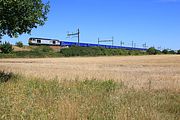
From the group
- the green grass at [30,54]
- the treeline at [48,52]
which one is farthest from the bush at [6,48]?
the green grass at [30,54]

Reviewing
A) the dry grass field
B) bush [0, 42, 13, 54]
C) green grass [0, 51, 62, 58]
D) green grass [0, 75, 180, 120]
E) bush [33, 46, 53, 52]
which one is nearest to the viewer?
green grass [0, 75, 180, 120]

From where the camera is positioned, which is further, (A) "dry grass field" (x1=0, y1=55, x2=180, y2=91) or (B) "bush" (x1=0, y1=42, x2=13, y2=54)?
(B) "bush" (x1=0, y1=42, x2=13, y2=54)

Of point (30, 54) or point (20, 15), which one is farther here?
point (30, 54)

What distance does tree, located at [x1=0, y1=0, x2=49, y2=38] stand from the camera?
51.4 ft

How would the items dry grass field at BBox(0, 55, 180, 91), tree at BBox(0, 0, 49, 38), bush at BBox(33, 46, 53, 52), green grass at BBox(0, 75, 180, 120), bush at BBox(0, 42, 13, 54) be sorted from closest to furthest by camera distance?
green grass at BBox(0, 75, 180, 120) → tree at BBox(0, 0, 49, 38) → dry grass field at BBox(0, 55, 180, 91) → bush at BBox(0, 42, 13, 54) → bush at BBox(33, 46, 53, 52)

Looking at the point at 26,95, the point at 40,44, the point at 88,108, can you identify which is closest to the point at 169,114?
the point at 88,108

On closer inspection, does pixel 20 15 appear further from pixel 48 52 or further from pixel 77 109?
pixel 48 52

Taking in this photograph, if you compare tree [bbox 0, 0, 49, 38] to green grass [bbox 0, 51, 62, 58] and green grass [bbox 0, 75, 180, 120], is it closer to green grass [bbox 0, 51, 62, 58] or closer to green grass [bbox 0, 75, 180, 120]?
green grass [bbox 0, 75, 180, 120]

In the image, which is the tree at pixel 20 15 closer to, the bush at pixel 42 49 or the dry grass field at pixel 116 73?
the dry grass field at pixel 116 73

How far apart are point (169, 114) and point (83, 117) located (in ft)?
7.91

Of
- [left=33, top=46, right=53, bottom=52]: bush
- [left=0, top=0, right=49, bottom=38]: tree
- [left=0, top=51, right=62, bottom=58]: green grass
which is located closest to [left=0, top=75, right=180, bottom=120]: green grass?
[left=0, top=0, right=49, bottom=38]: tree

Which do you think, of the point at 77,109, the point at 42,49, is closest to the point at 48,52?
the point at 42,49

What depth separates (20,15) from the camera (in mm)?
16578

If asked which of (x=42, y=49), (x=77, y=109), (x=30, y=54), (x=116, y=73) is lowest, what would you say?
(x=30, y=54)
